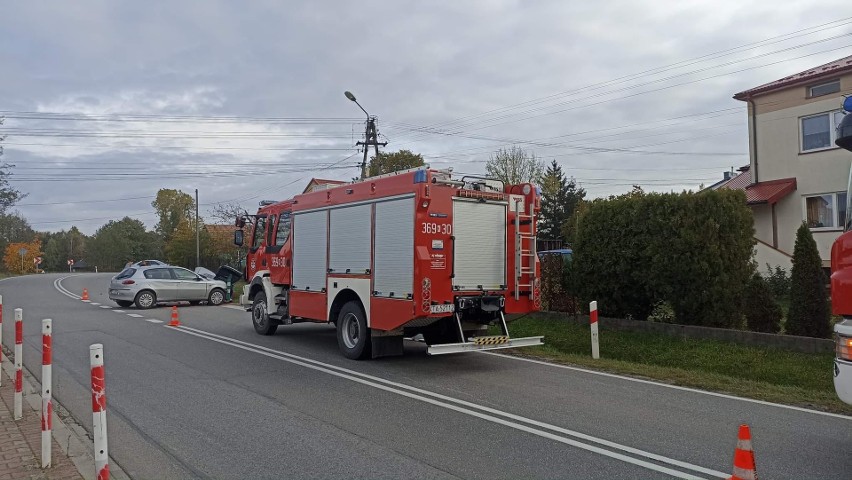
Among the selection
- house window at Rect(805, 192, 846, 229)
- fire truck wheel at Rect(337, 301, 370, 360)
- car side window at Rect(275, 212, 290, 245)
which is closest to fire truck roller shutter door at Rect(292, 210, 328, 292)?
car side window at Rect(275, 212, 290, 245)

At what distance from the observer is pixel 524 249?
34.9 feet

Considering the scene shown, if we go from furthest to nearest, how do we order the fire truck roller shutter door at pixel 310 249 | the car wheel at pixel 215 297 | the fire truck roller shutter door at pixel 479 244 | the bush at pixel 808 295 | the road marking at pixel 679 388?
the car wheel at pixel 215 297 → the fire truck roller shutter door at pixel 310 249 → the bush at pixel 808 295 → the fire truck roller shutter door at pixel 479 244 → the road marking at pixel 679 388

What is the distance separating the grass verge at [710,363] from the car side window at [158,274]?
15364 mm

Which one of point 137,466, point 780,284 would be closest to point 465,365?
point 137,466

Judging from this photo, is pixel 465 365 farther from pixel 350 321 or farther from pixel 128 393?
pixel 128 393

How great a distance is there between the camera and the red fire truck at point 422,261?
31.2 feet

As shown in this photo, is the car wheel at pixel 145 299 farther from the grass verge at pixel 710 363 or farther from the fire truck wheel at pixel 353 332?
the grass verge at pixel 710 363

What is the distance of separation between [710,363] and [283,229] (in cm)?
855

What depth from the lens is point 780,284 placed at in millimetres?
18359

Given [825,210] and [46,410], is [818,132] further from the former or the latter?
[46,410]

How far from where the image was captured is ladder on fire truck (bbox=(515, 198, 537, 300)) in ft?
34.4

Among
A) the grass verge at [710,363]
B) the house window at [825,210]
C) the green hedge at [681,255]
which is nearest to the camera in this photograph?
the grass verge at [710,363]

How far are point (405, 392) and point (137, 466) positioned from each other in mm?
3499

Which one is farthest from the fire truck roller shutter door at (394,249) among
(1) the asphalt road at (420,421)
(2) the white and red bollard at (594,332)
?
(2) the white and red bollard at (594,332)
